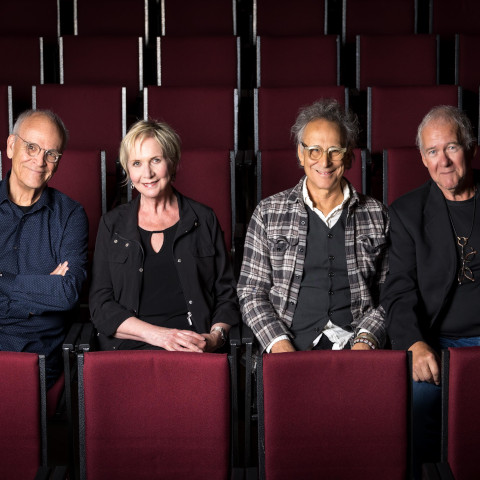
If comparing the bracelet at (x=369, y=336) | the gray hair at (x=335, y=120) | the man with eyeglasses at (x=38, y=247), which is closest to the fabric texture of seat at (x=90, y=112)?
the man with eyeglasses at (x=38, y=247)

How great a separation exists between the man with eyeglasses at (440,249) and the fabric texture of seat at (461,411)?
0.34m

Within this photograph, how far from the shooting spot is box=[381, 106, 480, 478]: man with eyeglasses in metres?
1.44

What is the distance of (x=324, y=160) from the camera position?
1447 millimetres

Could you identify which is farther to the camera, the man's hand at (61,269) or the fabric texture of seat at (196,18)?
the fabric texture of seat at (196,18)

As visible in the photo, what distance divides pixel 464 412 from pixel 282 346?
0.42m

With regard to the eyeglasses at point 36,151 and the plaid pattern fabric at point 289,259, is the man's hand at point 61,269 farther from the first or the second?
the plaid pattern fabric at point 289,259

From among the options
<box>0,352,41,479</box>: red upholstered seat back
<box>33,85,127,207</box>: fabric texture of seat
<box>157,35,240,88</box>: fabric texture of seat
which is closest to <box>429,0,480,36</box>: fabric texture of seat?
<box>157,35,240,88</box>: fabric texture of seat

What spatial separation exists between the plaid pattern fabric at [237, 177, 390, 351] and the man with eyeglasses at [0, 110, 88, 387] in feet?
1.15

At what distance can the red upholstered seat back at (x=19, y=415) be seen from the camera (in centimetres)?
104

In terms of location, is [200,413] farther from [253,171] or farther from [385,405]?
[253,171]

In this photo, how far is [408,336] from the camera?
138 centimetres

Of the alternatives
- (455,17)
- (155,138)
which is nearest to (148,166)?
(155,138)

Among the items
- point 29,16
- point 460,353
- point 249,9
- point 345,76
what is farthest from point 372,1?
point 460,353

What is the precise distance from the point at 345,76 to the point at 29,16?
1276 mm
